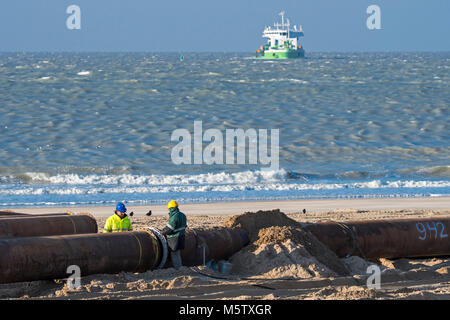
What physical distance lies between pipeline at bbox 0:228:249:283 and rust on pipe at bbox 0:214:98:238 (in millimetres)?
1695

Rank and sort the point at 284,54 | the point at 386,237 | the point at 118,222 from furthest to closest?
the point at 284,54
the point at 386,237
the point at 118,222

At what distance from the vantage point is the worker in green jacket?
10555 mm

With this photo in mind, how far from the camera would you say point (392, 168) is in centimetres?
2667

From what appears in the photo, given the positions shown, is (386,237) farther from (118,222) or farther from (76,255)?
(76,255)

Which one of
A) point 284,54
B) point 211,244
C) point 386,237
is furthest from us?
point 284,54

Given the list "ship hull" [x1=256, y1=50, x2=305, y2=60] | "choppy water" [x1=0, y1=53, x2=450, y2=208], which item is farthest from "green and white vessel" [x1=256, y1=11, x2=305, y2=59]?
"choppy water" [x1=0, y1=53, x2=450, y2=208]

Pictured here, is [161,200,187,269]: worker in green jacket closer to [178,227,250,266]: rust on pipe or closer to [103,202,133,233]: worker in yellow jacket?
[178,227,250,266]: rust on pipe

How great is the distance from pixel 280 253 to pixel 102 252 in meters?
2.56

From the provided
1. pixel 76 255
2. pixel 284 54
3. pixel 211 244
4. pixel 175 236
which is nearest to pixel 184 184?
pixel 211 244

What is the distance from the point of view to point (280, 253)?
1085 centimetres

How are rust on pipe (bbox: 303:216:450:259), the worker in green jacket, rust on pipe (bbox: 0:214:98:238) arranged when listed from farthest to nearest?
rust on pipe (bbox: 303:216:450:259) < rust on pipe (bbox: 0:214:98:238) < the worker in green jacket

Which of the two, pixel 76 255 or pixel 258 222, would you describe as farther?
pixel 258 222

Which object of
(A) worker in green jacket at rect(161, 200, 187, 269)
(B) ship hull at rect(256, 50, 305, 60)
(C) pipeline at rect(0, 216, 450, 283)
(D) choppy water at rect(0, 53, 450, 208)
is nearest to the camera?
(C) pipeline at rect(0, 216, 450, 283)

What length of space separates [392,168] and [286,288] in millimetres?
17628
